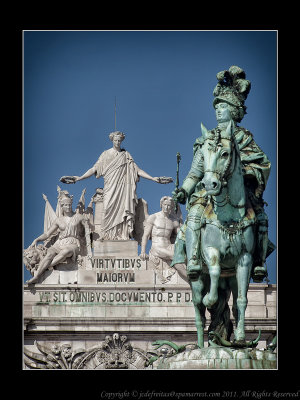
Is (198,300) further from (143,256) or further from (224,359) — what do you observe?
(143,256)

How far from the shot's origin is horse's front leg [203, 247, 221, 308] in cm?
3947

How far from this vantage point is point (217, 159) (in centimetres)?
3891

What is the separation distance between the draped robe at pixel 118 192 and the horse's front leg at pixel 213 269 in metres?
22.5

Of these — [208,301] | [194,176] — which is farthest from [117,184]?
[208,301]

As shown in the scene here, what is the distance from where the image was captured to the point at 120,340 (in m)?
59.4

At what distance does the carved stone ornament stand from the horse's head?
2007 cm

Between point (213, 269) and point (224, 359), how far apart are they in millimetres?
1838

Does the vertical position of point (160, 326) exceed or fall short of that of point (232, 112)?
it falls short

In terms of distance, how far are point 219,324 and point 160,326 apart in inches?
745

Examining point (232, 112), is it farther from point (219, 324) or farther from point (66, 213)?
point (66, 213)

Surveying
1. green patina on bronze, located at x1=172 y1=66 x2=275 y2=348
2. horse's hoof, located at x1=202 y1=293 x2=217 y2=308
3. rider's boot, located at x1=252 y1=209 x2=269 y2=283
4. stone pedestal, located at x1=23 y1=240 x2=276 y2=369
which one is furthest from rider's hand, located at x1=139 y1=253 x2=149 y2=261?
horse's hoof, located at x1=202 y1=293 x2=217 y2=308

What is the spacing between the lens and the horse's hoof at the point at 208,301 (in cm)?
3975

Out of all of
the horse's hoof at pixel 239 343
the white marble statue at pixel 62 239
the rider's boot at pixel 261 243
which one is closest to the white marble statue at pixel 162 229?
the white marble statue at pixel 62 239
